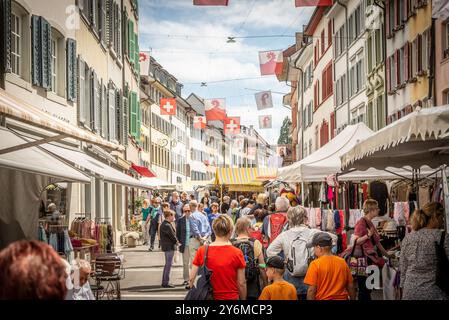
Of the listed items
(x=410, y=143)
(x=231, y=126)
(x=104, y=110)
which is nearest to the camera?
(x=410, y=143)

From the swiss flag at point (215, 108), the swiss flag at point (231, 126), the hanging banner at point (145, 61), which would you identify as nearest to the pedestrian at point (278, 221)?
the hanging banner at point (145, 61)

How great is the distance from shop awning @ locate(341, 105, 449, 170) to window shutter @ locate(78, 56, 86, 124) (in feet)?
29.6

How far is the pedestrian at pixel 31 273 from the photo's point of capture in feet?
10.0

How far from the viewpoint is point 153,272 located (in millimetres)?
18047

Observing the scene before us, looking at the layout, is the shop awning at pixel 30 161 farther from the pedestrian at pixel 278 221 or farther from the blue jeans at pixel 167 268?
the blue jeans at pixel 167 268

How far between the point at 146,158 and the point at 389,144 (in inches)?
1543

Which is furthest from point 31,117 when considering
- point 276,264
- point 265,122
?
point 265,122

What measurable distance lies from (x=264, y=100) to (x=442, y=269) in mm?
32088

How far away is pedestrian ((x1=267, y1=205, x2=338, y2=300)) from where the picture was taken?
8172 mm

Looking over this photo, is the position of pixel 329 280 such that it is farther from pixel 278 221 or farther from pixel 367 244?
pixel 278 221

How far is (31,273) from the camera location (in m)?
3.05

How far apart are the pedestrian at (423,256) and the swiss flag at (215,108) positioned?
32968 millimetres

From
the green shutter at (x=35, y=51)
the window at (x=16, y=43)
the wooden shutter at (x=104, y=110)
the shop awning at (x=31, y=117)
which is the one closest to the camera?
the shop awning at (x=31, y=117)

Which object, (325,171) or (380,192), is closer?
(325,171)
